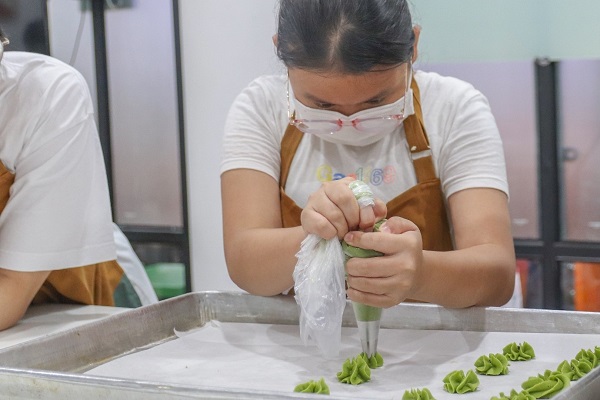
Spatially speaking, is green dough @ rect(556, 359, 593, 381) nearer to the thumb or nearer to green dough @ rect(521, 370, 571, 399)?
green dough @ rect(521, 370, 571, 399)

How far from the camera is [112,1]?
468 cm

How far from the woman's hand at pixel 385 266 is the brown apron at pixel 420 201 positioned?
41 centimetres

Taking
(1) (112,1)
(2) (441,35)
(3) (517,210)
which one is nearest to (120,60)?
(1) (112,1)

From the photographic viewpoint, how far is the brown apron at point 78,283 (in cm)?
176

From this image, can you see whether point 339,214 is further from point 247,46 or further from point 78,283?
point 247,46

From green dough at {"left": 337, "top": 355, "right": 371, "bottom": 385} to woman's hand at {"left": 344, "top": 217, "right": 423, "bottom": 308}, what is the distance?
0.34ft

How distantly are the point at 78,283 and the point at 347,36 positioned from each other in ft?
2.66

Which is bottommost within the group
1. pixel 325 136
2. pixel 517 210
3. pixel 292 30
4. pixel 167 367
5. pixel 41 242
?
pixel 517 210

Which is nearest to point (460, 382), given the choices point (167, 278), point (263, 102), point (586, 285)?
point (263, 102)

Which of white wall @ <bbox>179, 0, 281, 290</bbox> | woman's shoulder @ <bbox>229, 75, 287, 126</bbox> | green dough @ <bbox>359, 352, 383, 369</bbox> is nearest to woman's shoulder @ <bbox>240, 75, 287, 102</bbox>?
woman's shoulder @ <bbox>229, 75, 287, 126</bbox>

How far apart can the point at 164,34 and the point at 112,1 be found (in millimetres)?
373

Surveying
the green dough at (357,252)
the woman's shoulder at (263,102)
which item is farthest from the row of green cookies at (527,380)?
the woman's shoulder at (263,102)

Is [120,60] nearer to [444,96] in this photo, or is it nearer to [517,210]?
[517,210]

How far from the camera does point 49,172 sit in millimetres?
1736
